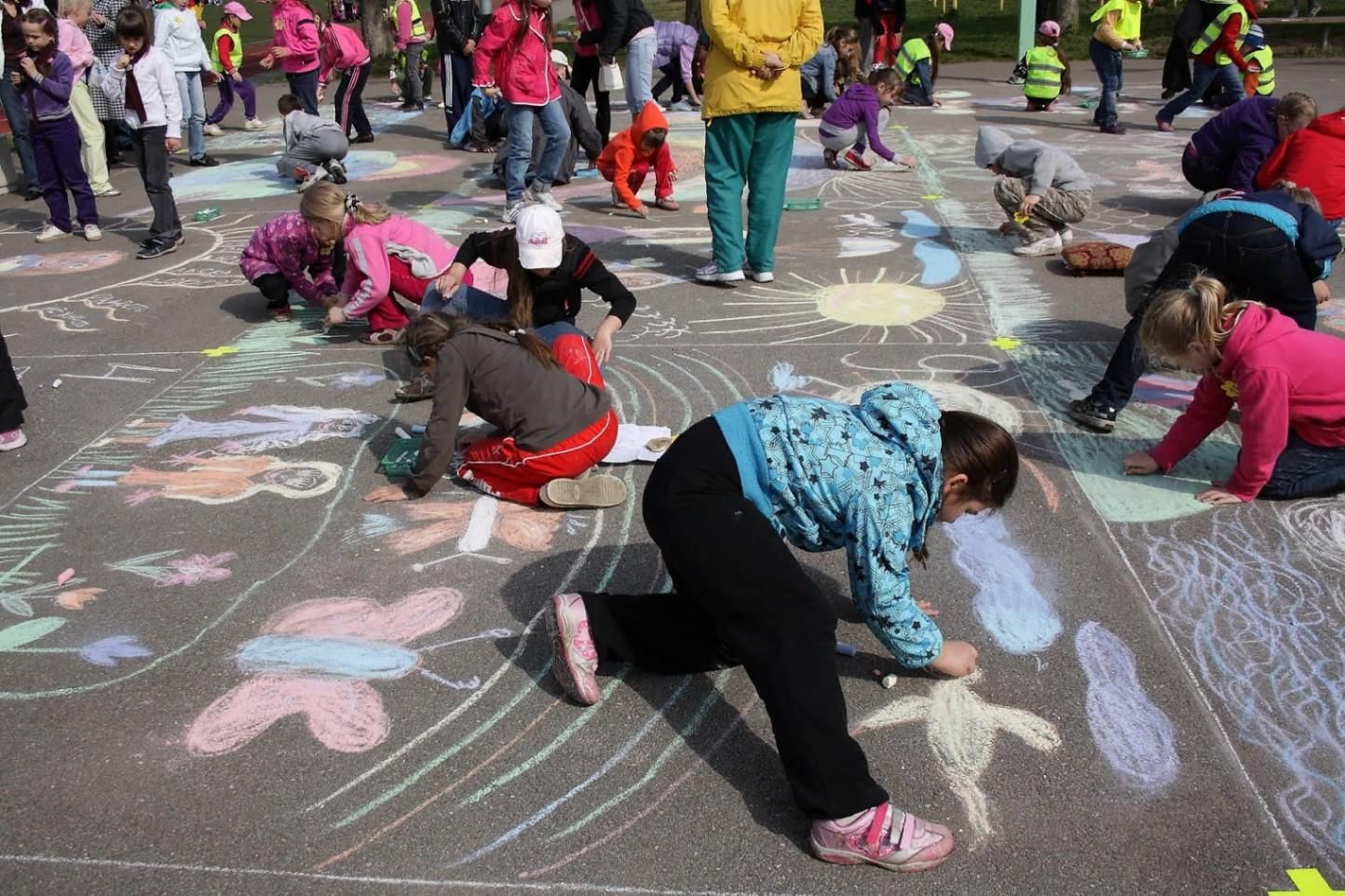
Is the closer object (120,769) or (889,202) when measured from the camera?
(120,769)

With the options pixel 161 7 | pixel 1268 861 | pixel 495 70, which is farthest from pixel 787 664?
pixel 161 7

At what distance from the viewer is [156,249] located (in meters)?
6.62

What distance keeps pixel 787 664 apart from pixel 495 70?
5.48 meters

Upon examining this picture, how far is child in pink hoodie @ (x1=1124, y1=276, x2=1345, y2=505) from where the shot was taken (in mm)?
3092

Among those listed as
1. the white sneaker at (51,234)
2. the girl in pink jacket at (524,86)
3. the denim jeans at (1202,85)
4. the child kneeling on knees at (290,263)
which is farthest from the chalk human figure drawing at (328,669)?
the denim jeans at (1202,85)

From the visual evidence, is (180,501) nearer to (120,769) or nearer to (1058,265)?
(120,769)

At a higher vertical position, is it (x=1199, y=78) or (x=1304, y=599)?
(x=1199, y=78)

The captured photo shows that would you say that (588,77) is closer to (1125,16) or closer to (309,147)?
(309,147)

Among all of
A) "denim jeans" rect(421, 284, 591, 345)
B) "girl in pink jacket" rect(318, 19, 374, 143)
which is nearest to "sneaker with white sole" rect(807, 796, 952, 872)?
"denim jeans" rect(421, 284, 591, 345)

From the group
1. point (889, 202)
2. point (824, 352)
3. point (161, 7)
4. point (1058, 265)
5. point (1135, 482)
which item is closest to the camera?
point (1135, 482)

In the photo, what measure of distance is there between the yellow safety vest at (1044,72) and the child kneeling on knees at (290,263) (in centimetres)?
790

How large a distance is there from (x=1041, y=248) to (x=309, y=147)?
5316 millimetres

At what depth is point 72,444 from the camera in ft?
13.3

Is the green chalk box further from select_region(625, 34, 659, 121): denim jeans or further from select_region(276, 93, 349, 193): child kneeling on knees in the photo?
select_region(625, 34, 659, 121): denim jeans
